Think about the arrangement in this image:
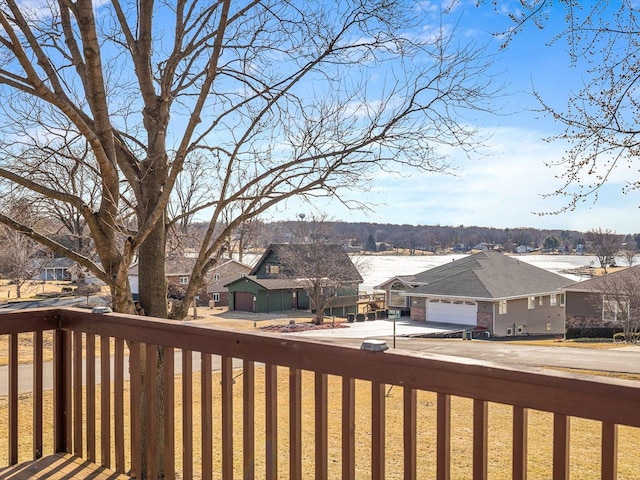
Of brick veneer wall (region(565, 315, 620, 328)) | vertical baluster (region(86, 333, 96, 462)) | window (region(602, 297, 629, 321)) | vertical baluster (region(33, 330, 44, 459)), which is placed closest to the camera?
vertical baluster (region(86, 333, 96, 462))

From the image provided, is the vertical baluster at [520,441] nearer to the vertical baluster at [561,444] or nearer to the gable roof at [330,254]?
the vertical baluster at [561,444]

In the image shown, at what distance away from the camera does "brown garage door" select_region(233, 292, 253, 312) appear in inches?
1179

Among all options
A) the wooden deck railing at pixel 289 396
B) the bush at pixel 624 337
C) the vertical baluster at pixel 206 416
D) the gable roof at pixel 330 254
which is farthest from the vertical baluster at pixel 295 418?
the gable roof at pixel 330 254

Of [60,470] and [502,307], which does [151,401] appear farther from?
[502,307]

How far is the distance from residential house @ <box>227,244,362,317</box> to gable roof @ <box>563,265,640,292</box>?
34.4 feet

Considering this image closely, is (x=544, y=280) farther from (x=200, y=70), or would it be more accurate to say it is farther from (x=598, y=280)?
(x=200, y=70)

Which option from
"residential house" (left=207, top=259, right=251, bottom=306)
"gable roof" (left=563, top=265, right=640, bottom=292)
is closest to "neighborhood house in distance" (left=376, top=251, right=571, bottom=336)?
"gable roof" (left=563, top=265, right=640, bottom=292)

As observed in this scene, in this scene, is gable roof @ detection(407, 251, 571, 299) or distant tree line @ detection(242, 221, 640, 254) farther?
gable roof @ detection(407, 251, 571, 299)

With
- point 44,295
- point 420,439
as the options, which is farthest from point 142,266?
point 44,295

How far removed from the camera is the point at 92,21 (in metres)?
3.20

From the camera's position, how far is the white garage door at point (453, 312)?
25781 mm

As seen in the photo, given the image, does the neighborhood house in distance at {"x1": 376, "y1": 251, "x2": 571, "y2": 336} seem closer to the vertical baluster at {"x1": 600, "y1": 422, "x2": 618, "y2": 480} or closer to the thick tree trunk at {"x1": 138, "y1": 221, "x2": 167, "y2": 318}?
the thick tree trunk at {"x1": 138, "y1": 221, "x2": 167, "y2": 318}

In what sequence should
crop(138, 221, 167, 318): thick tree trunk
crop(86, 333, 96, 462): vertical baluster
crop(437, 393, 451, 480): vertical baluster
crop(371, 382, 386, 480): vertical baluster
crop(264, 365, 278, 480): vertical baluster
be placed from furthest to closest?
1. crop(138, 221, 167, 318): thick tree trunk
2. crop(86, 333, 96, 462): vertical baluster
3. crop(264, 365, 278, 480): vertical baluster
4. crop(371, 382, 386, 480): vertical baluster
5. crop(437, 393, 451, 480): vertical baluster

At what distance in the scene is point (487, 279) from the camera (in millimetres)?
26297
